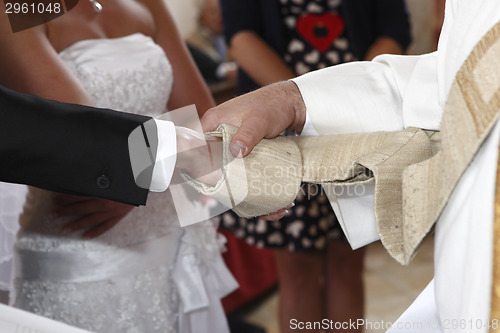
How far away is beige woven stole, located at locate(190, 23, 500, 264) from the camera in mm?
659

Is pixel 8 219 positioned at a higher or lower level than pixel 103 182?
lower

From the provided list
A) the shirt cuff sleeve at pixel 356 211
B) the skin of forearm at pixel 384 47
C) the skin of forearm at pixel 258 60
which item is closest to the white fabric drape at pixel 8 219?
the shirt cuff sleeve at pixel 356 211

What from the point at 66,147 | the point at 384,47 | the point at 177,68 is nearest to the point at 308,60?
the point at 384,47

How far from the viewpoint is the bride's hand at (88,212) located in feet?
3.62

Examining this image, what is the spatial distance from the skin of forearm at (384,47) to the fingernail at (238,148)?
3.27ft

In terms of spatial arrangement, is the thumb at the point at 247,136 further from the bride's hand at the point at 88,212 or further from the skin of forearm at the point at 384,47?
the skin of forearm at the point at 384,47

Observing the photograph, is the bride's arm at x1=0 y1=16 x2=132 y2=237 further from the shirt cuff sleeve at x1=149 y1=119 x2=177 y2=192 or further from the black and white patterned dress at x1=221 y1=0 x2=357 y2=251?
the black and white patterned dress at x1=221 y1=0 x2=357 y2=251

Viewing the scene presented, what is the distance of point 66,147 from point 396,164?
1.44 feet

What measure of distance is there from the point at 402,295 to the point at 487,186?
1.57 m

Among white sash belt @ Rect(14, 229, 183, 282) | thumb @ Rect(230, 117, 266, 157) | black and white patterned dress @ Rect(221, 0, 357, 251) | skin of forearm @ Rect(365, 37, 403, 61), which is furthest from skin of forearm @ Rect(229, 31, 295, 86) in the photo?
thumb @ Rect(230, 117, 266, 157)

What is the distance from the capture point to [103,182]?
79 centimetres

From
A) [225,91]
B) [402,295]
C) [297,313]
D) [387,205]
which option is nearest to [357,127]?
[387,205]

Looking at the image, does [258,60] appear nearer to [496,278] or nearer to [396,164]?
[396,164]

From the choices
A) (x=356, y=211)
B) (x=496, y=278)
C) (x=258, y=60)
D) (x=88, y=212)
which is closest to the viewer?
(x=496, y=278)
